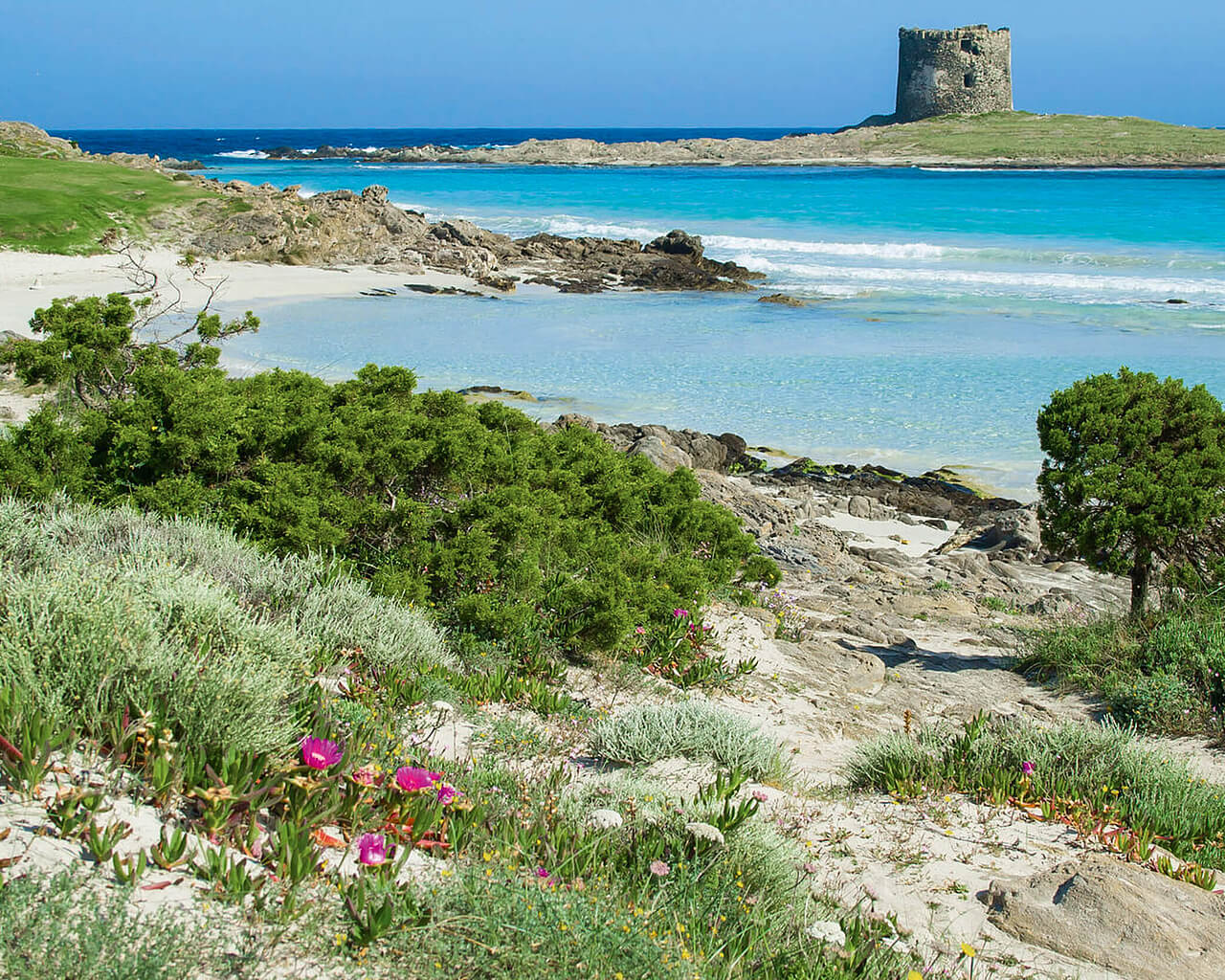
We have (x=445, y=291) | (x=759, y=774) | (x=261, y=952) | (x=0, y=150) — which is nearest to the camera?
(x=261, y=952)

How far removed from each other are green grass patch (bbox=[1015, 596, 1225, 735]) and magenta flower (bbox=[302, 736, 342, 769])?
4451mm

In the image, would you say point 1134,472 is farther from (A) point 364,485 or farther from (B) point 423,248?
(B) point 423,248

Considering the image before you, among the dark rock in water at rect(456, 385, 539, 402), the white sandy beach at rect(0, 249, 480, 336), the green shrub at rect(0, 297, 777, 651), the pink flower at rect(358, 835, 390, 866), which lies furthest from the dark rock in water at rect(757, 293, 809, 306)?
the pink flower at rect(358, 835, 390, 866)

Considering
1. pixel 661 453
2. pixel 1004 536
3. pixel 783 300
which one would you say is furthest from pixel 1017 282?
pixel 661 453

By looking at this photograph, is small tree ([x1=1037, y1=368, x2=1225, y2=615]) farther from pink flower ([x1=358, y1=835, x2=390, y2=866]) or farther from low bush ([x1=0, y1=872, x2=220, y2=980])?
low bush ([x1=0, y1=872, x2=220, y2=980])

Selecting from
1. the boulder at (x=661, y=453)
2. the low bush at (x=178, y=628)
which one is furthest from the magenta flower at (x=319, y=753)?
the boulder at (x=661, y=453)

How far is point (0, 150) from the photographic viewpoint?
1620 inches

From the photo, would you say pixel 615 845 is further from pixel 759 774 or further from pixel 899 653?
pixel 899 653

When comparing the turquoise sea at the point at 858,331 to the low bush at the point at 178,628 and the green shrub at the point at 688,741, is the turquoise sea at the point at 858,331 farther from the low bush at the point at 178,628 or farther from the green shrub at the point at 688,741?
the low bush at the point at 178,628

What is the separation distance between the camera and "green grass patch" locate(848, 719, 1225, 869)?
4301 millimetres

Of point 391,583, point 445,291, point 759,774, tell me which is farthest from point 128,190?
point 759,774

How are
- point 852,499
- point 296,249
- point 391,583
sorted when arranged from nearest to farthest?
point 391,583, point 852,499, point 296,249

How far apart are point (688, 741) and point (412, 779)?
179 centimetres

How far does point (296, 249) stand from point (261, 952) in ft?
98.7
